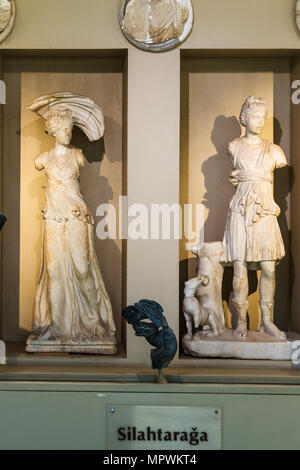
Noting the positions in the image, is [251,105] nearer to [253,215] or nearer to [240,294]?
[253,215]

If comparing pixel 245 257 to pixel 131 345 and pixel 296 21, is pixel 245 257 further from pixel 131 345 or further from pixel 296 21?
pixel 296 21

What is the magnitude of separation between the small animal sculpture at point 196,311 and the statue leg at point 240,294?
0.57 ft

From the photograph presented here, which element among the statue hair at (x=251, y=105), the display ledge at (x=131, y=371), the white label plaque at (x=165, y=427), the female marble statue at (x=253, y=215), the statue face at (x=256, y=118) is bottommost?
the white label plaque at (x=165, y=427)

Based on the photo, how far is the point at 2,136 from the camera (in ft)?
14.2

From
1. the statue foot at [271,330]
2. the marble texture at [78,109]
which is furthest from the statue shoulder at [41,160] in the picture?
the statue foot at [271,330]

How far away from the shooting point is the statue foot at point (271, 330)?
12.8 ft

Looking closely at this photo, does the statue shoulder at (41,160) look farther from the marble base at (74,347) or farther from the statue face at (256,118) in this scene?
the statue face at (256,118)

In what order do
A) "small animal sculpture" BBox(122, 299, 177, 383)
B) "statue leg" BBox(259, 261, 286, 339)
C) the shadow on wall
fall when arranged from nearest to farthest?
"small animal sculpture" BBox(122, 299, 177, 383) < "statue leg" BBox(259, 261, 286, 339) < the shadow on wall

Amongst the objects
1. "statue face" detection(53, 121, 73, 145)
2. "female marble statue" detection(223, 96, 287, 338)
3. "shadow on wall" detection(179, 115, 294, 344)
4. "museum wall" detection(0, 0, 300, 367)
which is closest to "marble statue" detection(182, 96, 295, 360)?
"female marble statue" detection(223, 96, 287, 338)

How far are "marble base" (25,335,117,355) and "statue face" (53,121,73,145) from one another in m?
1.41

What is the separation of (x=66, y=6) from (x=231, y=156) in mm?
1545

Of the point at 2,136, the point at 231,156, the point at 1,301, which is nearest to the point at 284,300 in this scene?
the point at 231,156

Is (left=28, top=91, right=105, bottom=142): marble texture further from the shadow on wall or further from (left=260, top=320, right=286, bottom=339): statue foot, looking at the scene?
(left=260, top=320, right=286, bottom=339): statue foot

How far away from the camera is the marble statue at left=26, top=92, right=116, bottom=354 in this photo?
3.92m
